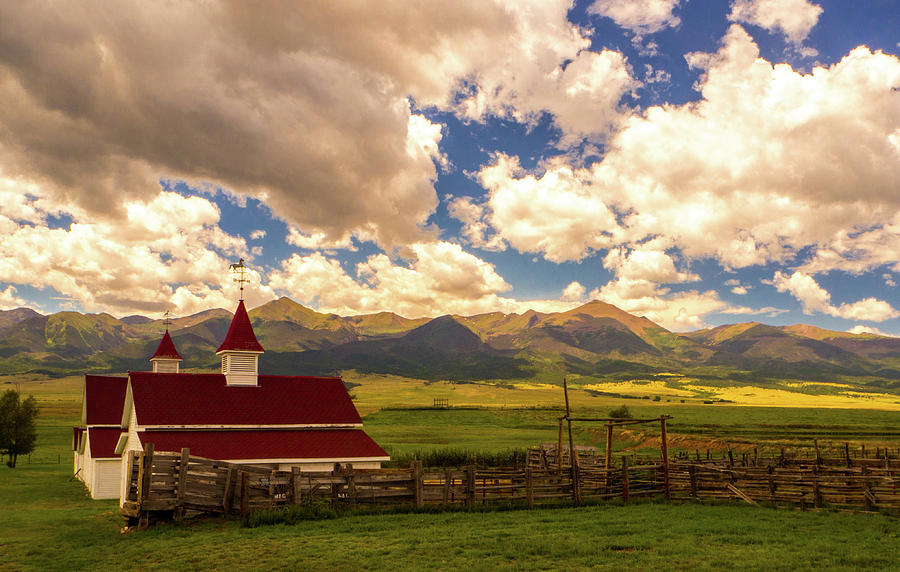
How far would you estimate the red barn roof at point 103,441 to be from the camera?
39.2m

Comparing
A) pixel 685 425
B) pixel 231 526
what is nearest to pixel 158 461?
pixel 231 526

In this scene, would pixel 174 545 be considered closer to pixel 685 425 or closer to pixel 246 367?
pixel 246 367

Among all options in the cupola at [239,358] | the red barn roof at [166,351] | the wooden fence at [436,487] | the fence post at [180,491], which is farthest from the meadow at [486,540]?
the red barn roof at [166,351]

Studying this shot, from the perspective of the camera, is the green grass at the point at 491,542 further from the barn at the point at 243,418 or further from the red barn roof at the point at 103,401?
the red barn roof at the point at 103,401

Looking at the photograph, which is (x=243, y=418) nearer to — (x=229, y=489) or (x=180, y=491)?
(x=229, y=489)

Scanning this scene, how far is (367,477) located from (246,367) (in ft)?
64.2

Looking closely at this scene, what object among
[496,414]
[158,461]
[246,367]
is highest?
[246,367]

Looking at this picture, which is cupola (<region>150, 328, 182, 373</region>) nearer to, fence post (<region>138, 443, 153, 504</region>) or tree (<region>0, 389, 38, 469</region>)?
tree (<region>0, 389, 38, 469</region>)

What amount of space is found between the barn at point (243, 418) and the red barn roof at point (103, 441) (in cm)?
23

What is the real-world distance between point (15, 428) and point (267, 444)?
3919 cm

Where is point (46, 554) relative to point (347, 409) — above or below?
below

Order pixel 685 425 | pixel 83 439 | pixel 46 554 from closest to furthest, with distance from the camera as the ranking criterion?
pixel 46 554 → pixel 83 439 → pixel 685 425

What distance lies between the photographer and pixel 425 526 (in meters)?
20.6

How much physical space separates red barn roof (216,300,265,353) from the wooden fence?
51.7ft
